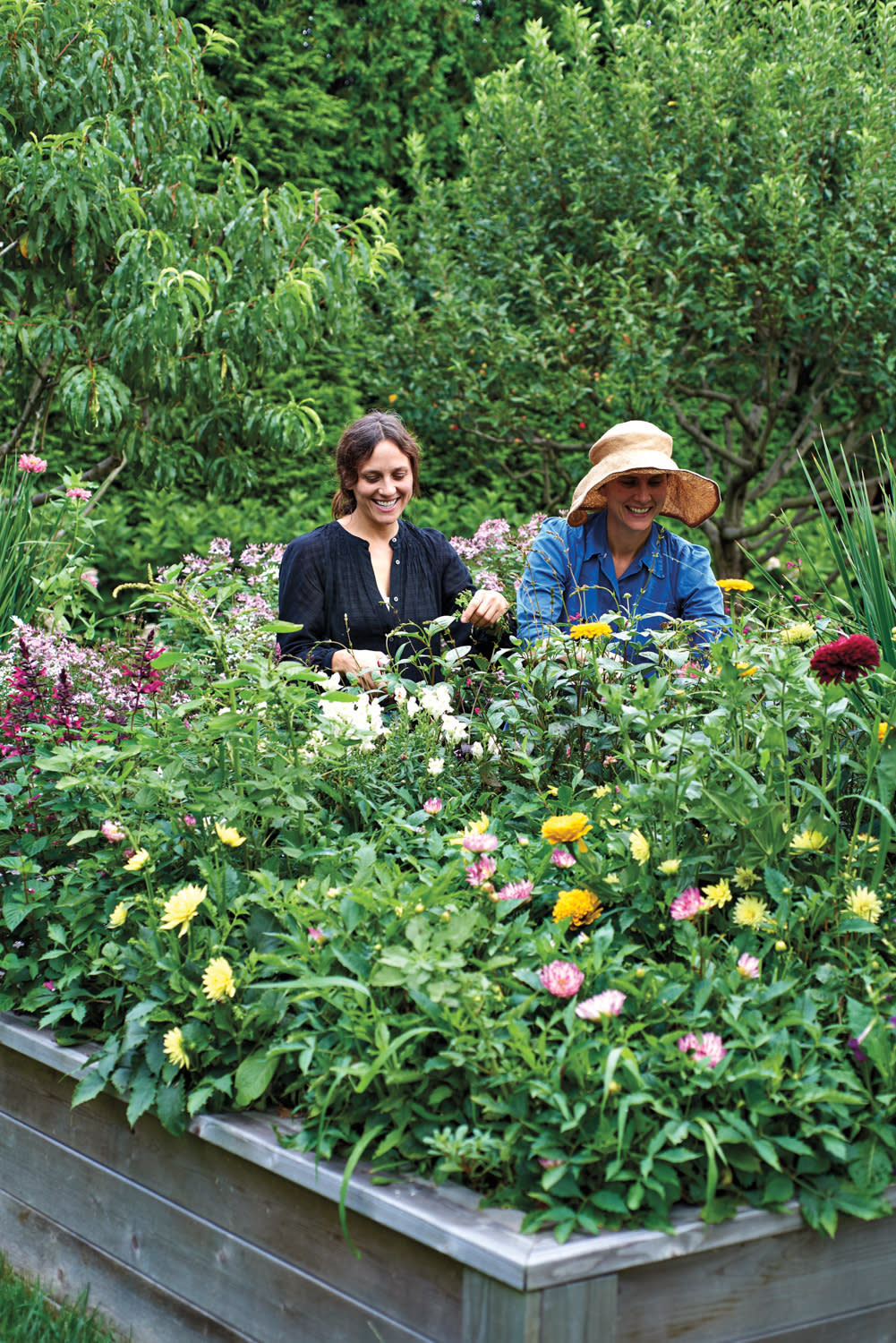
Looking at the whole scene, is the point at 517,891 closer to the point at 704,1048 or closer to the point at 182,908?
the point at 704,1048

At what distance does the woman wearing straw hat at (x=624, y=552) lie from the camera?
3666 millimetres

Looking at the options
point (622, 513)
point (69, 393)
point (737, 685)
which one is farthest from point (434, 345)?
point (737, 685)

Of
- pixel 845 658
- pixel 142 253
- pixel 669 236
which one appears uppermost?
pixel 669 236

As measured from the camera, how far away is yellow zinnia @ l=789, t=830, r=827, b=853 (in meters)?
2.12

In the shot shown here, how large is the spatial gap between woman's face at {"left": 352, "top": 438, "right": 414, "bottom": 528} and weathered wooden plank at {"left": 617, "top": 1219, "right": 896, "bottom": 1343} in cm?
275

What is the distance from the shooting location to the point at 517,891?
2.16 metres

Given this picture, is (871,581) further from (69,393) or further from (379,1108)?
(69,393)

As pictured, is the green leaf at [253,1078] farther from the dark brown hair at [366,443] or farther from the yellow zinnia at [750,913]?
the dark brown hair at [366,443]

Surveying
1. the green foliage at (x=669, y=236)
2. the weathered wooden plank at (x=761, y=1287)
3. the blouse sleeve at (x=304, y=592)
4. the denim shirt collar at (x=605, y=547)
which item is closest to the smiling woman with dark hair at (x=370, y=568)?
the blouse sleeve at (x=304, y=592)

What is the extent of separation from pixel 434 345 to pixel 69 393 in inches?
130

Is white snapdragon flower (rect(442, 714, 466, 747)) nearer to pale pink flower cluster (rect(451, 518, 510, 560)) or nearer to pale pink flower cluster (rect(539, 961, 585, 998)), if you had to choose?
pale pink flower cluster (rect(539, 961, 585, 998))

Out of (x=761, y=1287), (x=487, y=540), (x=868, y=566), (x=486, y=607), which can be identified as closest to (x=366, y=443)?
(x=486, y=607)

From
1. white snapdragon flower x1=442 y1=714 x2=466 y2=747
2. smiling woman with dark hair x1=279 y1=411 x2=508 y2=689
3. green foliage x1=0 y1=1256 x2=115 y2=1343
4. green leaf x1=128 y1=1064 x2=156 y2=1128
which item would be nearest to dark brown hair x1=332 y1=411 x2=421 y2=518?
smiling woman with dark hair x1=279 y1=411 x2=508 y2=689

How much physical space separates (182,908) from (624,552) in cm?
215
